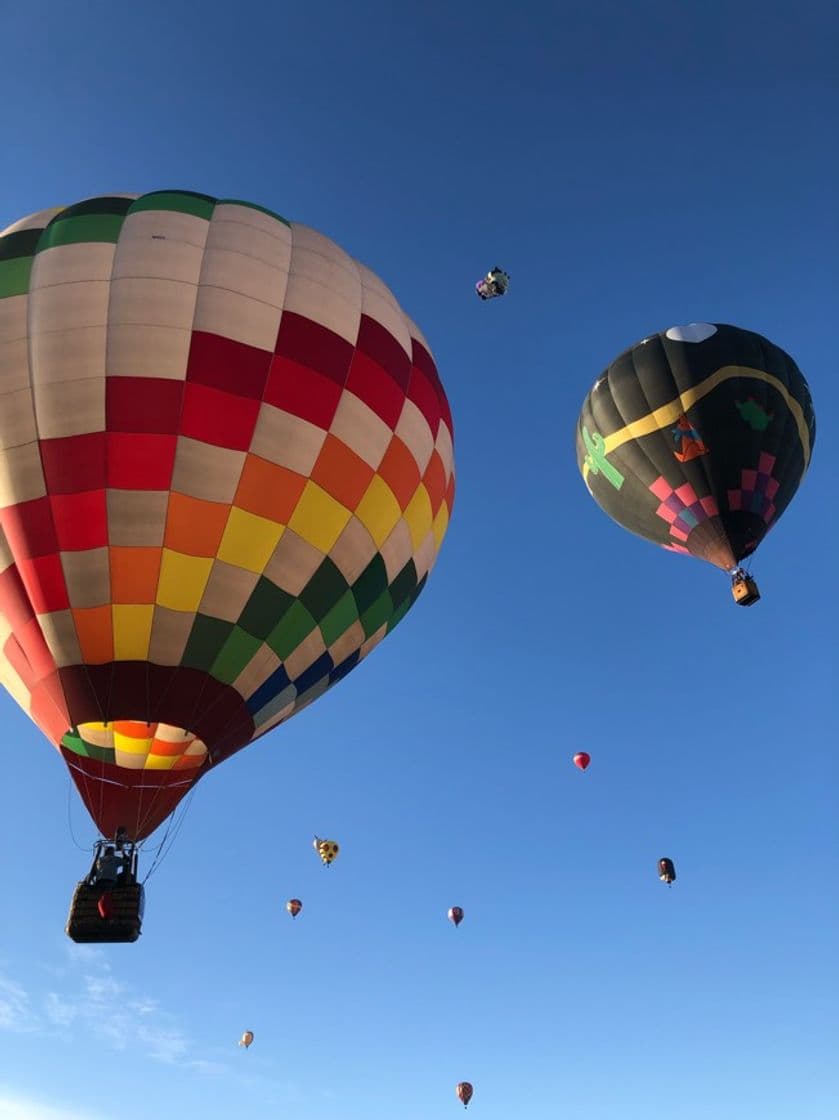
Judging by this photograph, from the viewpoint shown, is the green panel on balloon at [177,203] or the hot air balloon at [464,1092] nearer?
the green panel on balloon at [177,203]

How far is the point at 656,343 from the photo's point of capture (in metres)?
14.1

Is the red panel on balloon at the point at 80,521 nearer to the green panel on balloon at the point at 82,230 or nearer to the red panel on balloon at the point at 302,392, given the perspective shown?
the red panel on balloon at the point at 302,392

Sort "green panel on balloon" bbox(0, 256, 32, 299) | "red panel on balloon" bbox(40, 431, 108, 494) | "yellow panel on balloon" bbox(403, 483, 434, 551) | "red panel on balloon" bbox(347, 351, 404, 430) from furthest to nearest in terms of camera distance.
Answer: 1. "yellow panel on balloon" bbox(403, 483, 434, 551)
2. "red panel on balloon" bbox(347, 351, 404, 430)
3. "green panel on balloon" bbox(0, 256, 32, 299)
4. "red panel on balloon" bbox(40, 431, 108, 494)

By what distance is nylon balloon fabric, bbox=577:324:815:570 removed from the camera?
1313cm

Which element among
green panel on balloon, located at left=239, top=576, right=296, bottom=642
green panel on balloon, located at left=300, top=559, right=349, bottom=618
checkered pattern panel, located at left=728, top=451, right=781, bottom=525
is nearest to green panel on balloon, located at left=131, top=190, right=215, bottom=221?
green panel on balloon, located at left=300, top=559, right=349, bottom=618

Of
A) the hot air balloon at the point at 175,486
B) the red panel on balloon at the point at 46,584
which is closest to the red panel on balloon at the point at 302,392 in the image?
the hot air balloon at the point at 175,486

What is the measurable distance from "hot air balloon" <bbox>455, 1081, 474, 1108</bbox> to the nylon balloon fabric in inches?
459

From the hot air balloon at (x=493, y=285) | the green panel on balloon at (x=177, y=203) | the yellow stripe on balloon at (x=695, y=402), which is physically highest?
the hot air balloon at (x=493, y=285)

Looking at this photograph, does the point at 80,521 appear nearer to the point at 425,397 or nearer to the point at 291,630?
the point at 291,630

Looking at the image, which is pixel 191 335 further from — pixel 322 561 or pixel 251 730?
pixel 251 730

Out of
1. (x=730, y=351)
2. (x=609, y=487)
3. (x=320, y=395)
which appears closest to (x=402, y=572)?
(x=320, y=395)

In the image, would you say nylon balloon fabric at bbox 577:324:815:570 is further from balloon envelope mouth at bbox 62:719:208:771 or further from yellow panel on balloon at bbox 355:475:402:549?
balloon envelope mouth at bbox 62:719:208:771

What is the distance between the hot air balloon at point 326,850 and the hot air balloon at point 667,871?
6005 millimetres

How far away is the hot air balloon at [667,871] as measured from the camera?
15339 millimetres
